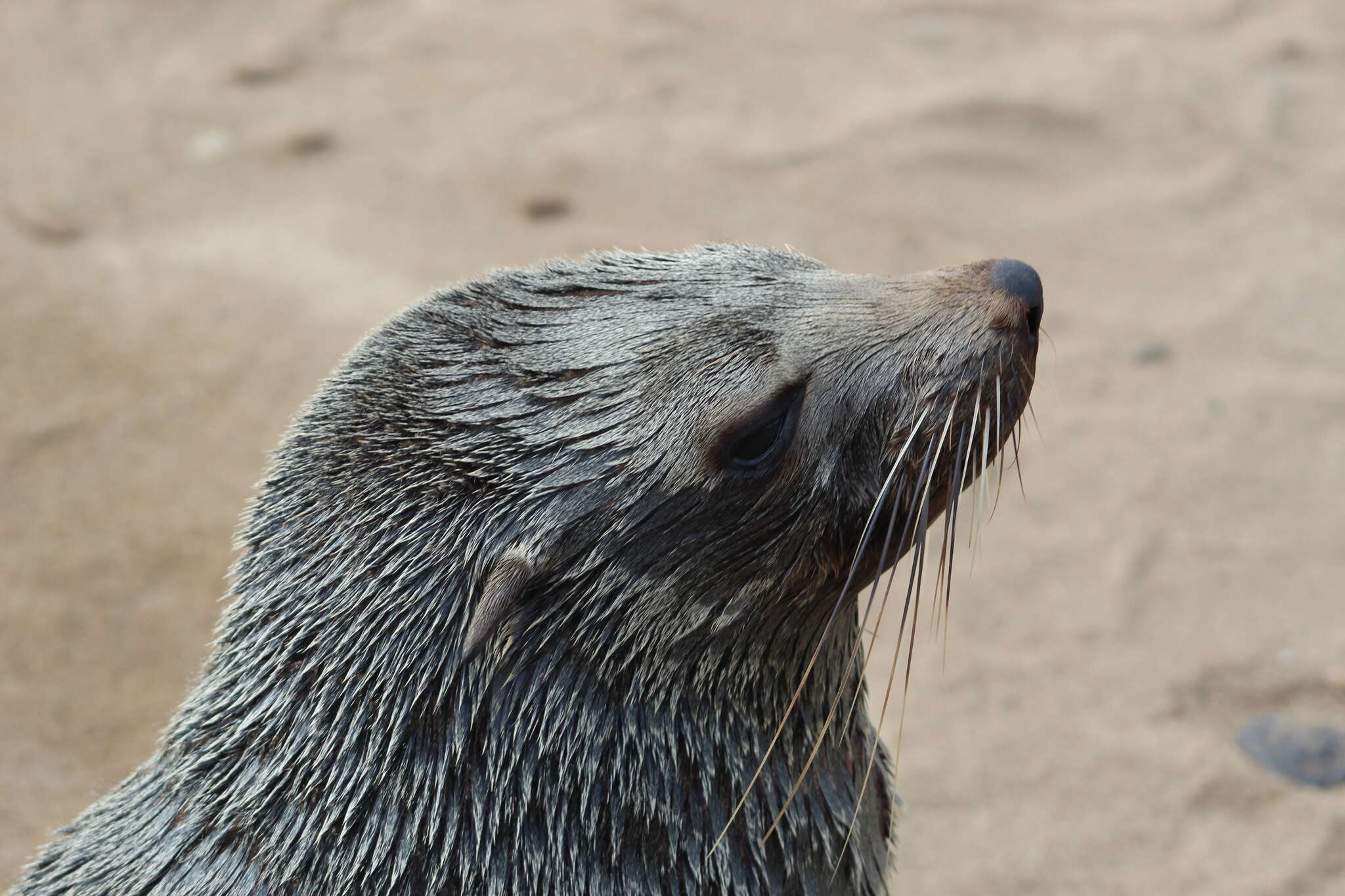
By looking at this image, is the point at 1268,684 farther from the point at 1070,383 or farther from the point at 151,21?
the point at 151,21

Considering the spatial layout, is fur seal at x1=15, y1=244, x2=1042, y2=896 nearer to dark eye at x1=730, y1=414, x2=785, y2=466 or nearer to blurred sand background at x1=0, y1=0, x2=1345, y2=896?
dark eye at x1=730, y1=414, x2=785, y2=466

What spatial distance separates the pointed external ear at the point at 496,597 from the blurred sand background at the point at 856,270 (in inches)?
84.7

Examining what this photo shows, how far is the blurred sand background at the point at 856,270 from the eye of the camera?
4.30 metres

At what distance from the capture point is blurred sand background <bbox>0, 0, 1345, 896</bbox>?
14.1 ft

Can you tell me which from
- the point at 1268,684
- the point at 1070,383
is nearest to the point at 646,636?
the point at 1268,684

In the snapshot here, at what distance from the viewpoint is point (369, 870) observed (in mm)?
2412

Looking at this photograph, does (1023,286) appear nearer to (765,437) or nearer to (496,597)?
(765,437)

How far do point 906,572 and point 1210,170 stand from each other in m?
2.80

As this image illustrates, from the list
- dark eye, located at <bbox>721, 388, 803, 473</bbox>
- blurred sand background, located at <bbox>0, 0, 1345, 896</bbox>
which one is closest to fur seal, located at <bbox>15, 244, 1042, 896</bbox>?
dark eye, located at <bbox>721, 388, 803, 473</bbox>

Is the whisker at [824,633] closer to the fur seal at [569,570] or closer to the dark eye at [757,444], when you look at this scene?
the fur seal at [569,570]

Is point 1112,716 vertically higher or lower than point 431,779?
lower

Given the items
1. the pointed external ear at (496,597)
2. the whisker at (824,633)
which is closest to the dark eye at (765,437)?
the whisker at (824,633)

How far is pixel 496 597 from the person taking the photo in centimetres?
232

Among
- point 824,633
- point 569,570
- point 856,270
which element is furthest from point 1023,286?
point 856,270
